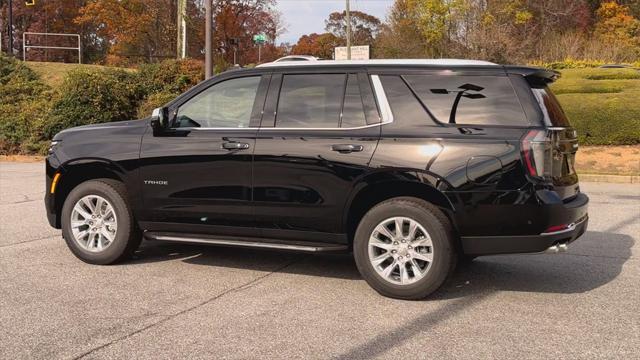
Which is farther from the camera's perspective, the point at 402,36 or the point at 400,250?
the point at 402,36

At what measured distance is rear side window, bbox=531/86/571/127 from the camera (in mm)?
4730

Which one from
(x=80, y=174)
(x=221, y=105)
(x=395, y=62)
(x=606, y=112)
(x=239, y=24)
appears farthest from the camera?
(x=239, y=24)

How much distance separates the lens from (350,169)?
4953 mm

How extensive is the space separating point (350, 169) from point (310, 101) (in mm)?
784

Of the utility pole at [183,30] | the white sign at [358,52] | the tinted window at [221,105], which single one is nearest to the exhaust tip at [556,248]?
the tinted window at [221,105]

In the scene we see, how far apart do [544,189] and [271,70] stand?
8.48 feet

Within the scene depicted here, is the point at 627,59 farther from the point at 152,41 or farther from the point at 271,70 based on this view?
the point at 271,70

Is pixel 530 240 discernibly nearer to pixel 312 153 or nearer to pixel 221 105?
pixel 312 153

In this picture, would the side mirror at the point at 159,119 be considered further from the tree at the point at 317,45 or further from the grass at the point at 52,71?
the tree at the point at 317,45

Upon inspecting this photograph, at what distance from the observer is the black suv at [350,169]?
4.62 metres

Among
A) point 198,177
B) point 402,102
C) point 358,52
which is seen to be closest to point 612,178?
point 402,102

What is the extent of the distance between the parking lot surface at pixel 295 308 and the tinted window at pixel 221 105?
1.44 m

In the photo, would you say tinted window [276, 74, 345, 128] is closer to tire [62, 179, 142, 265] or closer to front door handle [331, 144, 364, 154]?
front door handle [331, 144, 364, 154]

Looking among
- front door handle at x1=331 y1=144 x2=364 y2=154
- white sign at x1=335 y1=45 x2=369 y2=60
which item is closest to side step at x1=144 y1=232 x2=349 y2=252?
front door handle at x1=331 y1=144 x2=364 y2=154
